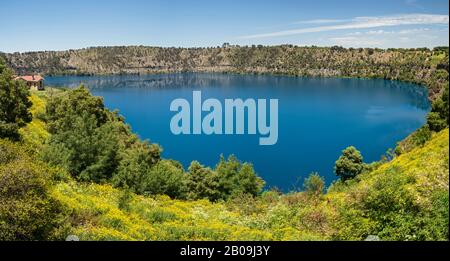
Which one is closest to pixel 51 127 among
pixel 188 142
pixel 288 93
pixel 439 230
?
pixel 439 230

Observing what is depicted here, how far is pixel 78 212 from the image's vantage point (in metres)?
14.6

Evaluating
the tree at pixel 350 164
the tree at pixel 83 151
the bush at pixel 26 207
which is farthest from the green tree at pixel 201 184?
the bush at pixel 26 207

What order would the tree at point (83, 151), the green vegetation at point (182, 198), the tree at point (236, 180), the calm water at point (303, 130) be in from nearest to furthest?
1. the green vegetation at point (182, 198)
2. the tree at point (83, 151)
3. the tree at point (236, 180)
4. the calm water at point (303, 130)

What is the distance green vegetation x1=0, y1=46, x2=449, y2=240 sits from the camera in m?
11.1

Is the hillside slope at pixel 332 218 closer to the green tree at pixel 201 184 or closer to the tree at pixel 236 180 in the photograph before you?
the green tree at pixel 201 184

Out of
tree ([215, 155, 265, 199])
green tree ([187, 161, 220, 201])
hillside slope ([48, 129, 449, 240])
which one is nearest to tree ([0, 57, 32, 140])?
hillside slope ([48, 129, 449, 240])

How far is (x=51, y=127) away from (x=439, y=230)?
3602 centimetres

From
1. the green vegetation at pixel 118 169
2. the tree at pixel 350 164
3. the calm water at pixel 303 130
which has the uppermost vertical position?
the green vegetation at pixel 118 169

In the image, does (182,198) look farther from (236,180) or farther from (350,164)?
(350,164)

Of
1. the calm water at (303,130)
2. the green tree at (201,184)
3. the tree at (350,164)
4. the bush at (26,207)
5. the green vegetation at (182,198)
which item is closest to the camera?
the bush at (26,207)

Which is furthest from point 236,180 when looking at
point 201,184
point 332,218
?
Result: point 332,218

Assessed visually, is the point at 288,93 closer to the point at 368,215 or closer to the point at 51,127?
the point at 51,127

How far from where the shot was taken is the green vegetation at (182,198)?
36.5 feet

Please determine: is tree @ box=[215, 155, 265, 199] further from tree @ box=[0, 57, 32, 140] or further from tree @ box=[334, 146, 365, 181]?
tree @ box=[0, 57, 32, 140]
